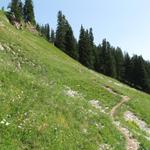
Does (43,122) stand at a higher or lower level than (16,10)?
lower

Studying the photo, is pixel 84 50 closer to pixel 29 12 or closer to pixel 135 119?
pixel 29 12

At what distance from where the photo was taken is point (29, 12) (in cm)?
12781

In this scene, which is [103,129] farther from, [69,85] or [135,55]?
[135,55]

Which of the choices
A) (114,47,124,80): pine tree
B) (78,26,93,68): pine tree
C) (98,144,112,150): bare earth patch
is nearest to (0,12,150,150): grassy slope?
(98,144,112,150): bare earth patch

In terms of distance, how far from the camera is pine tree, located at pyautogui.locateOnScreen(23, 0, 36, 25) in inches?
4943

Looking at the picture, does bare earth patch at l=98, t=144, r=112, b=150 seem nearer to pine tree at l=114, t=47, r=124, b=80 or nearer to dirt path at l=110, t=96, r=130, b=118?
dirt path at l=110, t=96, r=130, b=118

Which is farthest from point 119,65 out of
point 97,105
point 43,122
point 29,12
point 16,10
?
point 43,122

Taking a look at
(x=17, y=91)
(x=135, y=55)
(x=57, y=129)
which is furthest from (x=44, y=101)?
(x=135, y=55)

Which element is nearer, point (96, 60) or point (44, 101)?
point (44, 101)

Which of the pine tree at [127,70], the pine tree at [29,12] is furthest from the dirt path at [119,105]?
the pine tree at [127,70]

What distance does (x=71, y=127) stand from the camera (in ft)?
86.9

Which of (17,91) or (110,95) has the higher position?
(17,91)

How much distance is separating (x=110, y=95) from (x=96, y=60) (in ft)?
277

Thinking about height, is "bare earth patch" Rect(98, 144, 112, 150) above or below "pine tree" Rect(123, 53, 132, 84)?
above
